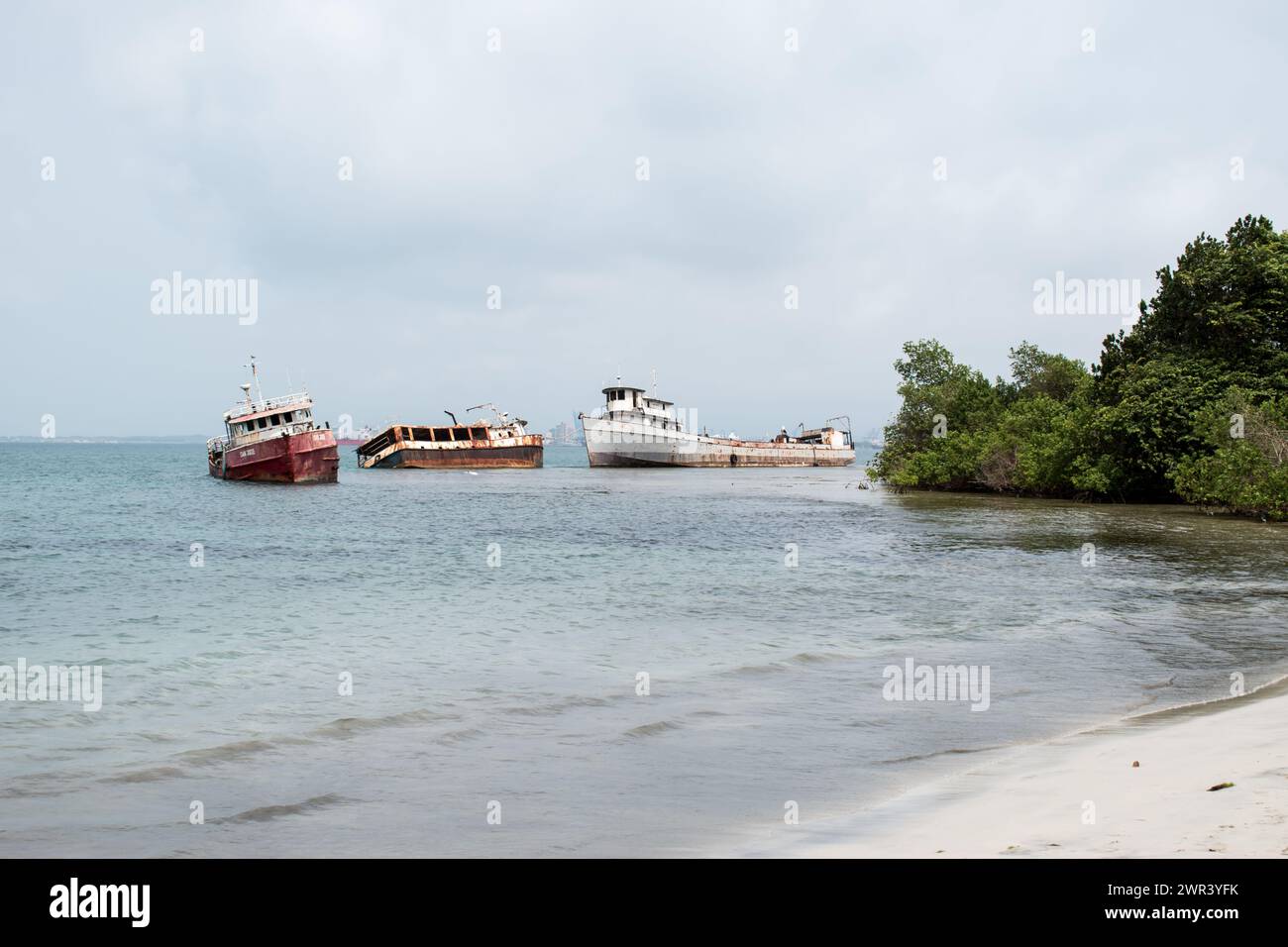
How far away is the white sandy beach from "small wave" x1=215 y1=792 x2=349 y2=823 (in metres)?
3.99

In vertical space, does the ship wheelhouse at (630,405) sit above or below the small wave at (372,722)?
above

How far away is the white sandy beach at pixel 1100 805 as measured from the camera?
624 centimetres

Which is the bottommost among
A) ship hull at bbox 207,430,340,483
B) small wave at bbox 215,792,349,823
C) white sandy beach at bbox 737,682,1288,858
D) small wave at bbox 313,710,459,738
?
small wave at bbox 313,710,459,738

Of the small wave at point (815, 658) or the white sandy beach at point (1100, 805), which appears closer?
the white sandy beach at point (1100, 805)

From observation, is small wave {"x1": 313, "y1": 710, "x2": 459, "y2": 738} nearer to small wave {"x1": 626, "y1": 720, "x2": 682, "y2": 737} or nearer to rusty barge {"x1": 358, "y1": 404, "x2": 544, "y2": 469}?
small wave {"x1": 626, "y1": 720, "x2": 682, "y2": 737}

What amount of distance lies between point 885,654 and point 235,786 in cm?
1015

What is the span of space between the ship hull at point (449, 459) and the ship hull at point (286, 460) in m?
37.2

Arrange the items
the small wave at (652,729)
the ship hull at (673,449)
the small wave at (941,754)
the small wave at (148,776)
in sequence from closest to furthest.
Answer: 1. the small wave at (148,776)
2. the small wave at (941,754)
3. the small wave at (652,729)
4. the ship hull at (673,449)

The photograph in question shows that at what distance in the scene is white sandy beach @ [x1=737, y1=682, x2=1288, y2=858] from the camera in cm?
624

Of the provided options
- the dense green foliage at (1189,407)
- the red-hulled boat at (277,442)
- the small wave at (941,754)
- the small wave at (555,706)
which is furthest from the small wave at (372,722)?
the red-hulled boat at (277,442)

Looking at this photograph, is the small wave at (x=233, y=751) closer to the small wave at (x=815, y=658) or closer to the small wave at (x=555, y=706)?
the small wave at (x=555, y=706)

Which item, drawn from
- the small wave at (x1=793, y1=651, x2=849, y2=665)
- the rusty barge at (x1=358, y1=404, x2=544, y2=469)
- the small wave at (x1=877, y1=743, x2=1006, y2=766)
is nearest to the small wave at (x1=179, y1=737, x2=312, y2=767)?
the small wave at (x1=877, y1=743, x2=1006, y2=766)

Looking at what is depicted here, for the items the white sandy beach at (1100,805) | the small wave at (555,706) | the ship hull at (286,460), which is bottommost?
the small wave at (555,706)
